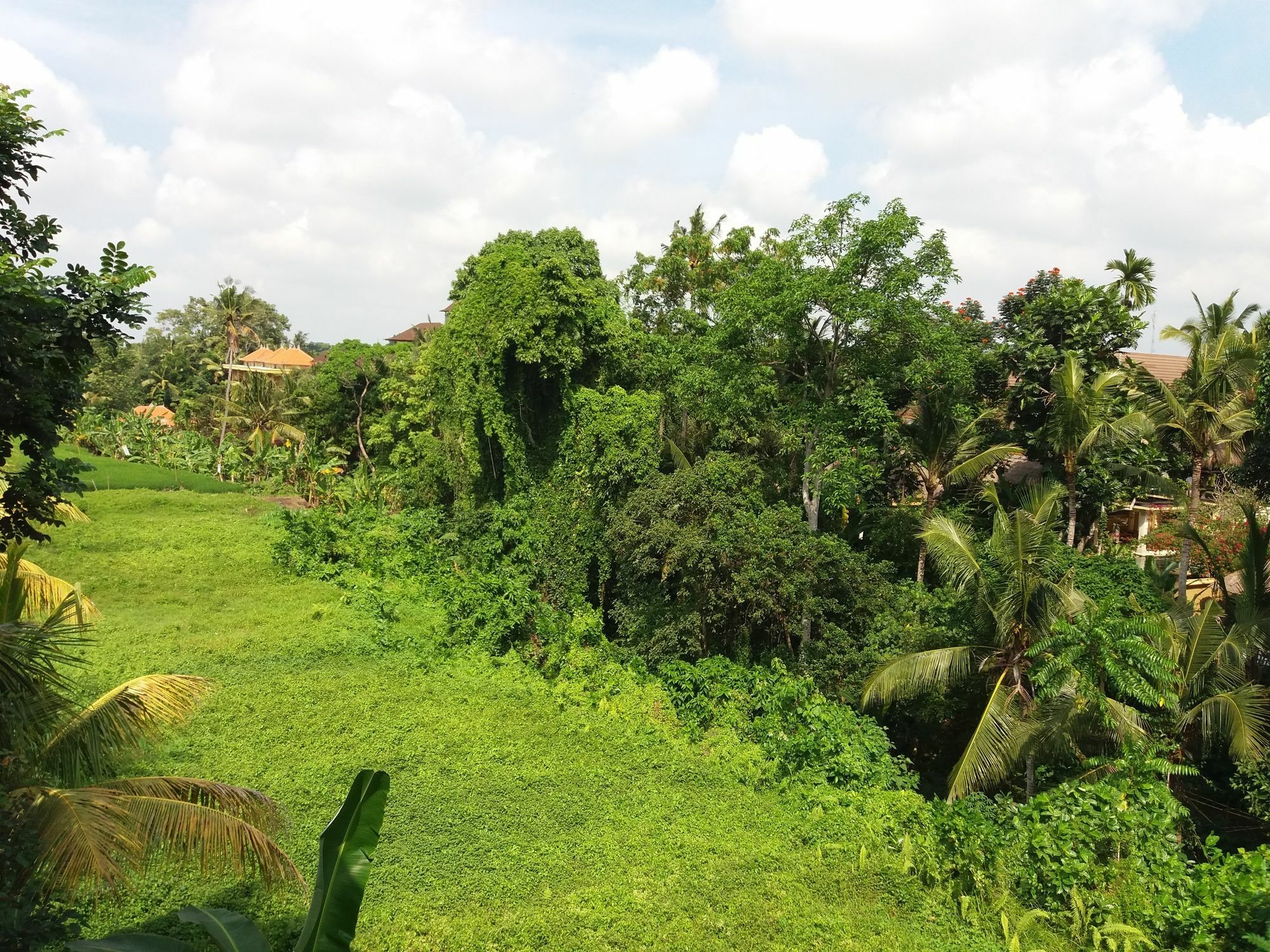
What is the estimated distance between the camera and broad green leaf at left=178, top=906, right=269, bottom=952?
396cm

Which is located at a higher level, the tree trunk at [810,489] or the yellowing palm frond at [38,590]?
the tree trunk at [810,489]

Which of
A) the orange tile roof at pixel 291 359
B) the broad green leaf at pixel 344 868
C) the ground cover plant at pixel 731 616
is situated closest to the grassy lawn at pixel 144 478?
the ground cover plant at pixel 731 616

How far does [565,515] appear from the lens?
1652cm

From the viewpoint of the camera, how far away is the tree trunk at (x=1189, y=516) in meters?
12.8

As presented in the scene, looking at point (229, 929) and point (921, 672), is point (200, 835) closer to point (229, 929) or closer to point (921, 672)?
point (229, 929)

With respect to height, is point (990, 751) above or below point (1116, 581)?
below

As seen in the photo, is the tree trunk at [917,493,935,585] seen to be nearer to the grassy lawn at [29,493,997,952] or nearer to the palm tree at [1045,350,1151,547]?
the palm tree at [1045,350,1151,547]

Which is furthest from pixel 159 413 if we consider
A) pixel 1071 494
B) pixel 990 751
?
pixel 990 751

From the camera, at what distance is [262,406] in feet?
102

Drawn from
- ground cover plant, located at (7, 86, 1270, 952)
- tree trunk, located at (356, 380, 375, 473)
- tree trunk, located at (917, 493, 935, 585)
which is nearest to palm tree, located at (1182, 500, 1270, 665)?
ground cover plant, located at (7, 86, 1270, 952)

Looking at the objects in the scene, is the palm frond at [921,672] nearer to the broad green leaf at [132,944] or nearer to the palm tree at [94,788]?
the palm tree at [94,788]

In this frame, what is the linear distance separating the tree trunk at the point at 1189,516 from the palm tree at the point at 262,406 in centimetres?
2637

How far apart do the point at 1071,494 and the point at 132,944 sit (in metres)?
14.4

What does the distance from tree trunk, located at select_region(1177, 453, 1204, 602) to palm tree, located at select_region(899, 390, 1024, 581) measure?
2.66 m
